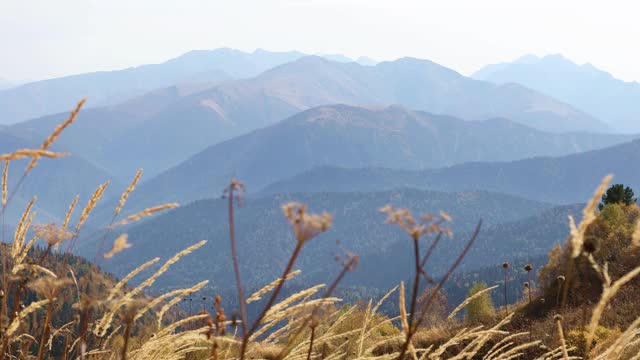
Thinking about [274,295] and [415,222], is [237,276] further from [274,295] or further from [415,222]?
[415,222]

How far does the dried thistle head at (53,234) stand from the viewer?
1856 mm

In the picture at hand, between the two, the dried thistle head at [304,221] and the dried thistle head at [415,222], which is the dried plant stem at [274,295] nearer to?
the dried thistle head at [304,221]

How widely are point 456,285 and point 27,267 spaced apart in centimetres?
19628

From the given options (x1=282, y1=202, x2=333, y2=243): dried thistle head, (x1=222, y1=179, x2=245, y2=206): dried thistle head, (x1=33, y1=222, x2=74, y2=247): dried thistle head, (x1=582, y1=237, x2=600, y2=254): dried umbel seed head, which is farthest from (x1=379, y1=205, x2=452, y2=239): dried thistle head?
(x1=33, y1=222, x2=74, y2=247): dried thistle head

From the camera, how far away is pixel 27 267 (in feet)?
5.73

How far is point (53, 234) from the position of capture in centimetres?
194

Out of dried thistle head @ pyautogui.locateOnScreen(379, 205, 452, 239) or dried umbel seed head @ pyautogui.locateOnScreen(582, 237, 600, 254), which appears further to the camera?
dried umbel seed head @ pyautogui.locateOnScreen(582, 237, 600, 254)

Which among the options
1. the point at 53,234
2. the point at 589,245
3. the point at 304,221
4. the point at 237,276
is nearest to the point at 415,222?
the point at 304,221

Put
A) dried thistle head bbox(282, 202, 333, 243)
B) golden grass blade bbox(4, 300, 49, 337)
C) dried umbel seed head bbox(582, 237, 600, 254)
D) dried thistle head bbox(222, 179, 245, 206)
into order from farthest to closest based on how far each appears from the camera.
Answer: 1. golden grass blade bbox(4, 300, 49, 337)
2. dried umbel seed head bbox(582, 237, 600, 254)
3. dried thistle head bbox(222, 179, 245, 206)
4. dried thistle head bbox(282, 202, 333, 243)

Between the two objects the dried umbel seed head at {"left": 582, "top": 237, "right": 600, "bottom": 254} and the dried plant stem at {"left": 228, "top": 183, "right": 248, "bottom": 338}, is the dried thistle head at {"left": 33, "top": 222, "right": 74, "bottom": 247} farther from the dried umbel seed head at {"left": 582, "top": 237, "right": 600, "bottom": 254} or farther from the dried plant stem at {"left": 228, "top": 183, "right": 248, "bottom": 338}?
the dried umbel seed head at {"left": 582, "top": 237, "right": 600, "bottom": 254}

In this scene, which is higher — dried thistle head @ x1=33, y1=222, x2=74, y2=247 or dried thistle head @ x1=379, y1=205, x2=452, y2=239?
dried thistle head @ x1=379, y1=205, x2=452, y2=239

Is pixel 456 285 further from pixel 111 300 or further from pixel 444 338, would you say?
pixel 111 300

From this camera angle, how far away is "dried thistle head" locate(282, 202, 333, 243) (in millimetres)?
1163

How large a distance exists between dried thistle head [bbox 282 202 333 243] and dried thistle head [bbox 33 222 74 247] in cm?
96
